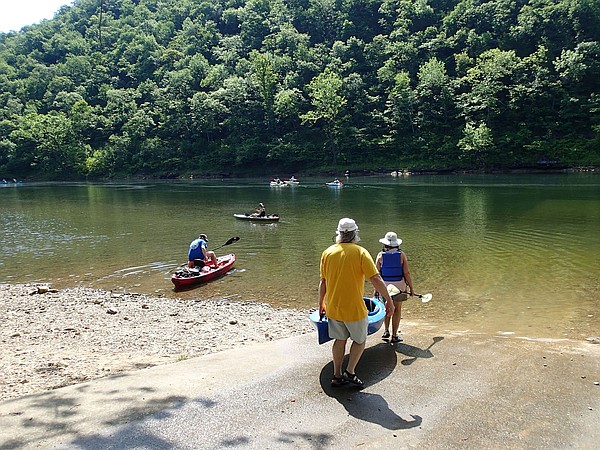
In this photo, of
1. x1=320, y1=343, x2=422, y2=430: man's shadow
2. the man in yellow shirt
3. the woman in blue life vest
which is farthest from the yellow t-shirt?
the woman in blue life vest

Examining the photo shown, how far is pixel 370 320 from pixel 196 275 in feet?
30.3

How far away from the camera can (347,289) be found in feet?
19.2

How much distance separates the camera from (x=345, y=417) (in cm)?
535

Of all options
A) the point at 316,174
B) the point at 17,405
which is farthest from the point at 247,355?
the point at 316,174

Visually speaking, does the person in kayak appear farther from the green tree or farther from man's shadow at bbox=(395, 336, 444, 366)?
the green tree

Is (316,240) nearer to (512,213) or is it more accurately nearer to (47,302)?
(47,302)

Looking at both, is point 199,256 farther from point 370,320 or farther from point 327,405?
point 327,405

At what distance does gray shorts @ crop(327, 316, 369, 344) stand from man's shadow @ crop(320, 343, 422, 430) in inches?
25.9

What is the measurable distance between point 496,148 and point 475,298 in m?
66.5

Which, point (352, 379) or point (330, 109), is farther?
point (330, 109)

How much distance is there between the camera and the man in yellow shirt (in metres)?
5.82

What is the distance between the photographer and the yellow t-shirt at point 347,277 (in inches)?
229

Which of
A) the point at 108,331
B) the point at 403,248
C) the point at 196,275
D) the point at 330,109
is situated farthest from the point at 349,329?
the point at 330,109

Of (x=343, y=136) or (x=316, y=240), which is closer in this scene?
(x=316, y=240)
